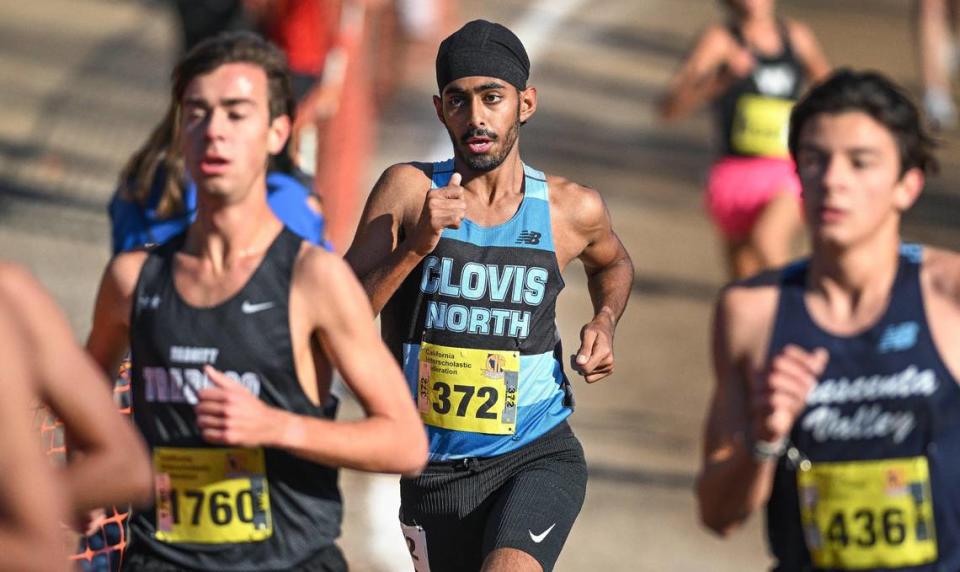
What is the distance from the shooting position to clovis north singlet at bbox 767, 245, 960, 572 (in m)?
4.21

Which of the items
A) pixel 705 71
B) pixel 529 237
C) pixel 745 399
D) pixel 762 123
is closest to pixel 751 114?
pixel 762 123

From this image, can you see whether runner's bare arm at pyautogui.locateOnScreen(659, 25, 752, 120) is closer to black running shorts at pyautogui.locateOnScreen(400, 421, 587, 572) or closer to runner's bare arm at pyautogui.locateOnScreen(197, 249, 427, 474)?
black running shorts at pyautogui.locateOnScreen(400, 421, 587, 572)

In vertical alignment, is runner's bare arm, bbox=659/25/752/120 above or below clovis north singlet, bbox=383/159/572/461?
above

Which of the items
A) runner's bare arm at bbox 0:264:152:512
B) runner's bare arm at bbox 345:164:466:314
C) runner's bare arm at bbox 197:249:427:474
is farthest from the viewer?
runner's bare arm at bbox 345:164:466:314

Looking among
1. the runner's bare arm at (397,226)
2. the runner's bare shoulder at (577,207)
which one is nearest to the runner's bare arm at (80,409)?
the runner's bare arm at (397,226)

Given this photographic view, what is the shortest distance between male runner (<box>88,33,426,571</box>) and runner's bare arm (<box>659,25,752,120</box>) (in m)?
5.85

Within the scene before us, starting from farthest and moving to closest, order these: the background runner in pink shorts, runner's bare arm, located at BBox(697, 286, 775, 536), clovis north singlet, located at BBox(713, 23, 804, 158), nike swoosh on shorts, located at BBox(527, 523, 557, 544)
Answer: clovis north singlet, located at BBox(713, 23, 804, 158)
the background runner in pink shorts
nike swoosh on shorts, located at BBox(527, 523, 557, 544)
runner's bare arm, located at BBox(697, 286, 775, 536)

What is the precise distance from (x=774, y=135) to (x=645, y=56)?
44.9 feet

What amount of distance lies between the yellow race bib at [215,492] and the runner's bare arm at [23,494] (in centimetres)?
160

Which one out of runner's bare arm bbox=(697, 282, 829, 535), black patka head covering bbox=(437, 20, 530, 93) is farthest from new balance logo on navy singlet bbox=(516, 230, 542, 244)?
runner's bare arm bbox=(697, 282, 829, 535)

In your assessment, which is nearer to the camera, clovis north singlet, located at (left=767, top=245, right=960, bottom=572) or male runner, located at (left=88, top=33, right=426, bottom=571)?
clovis north singlet, located at (left=767, top=245, right=960, bottom=572)

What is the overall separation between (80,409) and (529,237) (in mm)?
2464

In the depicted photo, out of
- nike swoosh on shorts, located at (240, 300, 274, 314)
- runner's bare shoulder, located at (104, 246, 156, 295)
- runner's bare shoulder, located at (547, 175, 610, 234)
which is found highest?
runner's bare shoulder, located at (547, 175, 610, 234)

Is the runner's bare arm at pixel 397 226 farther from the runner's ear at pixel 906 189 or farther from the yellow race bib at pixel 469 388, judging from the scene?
the runner's ear at pixel 906 189
